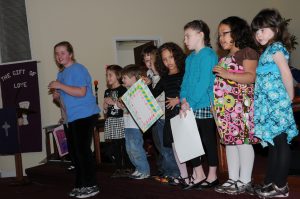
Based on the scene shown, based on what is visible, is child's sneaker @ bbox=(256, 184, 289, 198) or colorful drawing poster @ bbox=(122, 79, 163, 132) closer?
child's sneaker @ bbox=(256, 184, 289, 198)

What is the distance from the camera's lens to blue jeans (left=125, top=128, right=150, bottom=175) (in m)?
3.36

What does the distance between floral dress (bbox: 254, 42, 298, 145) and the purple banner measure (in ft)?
11.9

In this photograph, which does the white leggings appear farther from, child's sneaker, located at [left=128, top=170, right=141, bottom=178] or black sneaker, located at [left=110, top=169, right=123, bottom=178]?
black sneaker, located at [left=110, top=169, right=123, bottom=178]

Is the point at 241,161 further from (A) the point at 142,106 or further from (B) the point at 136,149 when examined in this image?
(B) the point at 136,149

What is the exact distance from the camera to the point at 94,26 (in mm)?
5477

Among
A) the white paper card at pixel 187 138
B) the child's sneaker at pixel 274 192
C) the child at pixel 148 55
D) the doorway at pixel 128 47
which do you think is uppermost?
the doorway at pixel 128 47

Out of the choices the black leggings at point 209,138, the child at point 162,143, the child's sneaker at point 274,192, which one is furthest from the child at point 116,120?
the child's sneaker at point 274,192

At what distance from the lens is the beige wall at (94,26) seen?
5.21 m

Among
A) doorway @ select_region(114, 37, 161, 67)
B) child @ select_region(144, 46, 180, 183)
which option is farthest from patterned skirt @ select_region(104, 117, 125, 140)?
doorway @ select_region(114, 37, 161, 67)

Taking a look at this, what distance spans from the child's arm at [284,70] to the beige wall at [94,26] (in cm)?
367

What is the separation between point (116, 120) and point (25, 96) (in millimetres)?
2019

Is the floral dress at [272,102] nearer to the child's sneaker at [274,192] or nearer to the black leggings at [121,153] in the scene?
the child's sneaker at [274,192]

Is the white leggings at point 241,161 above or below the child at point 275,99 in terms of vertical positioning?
below

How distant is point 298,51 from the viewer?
688cm
